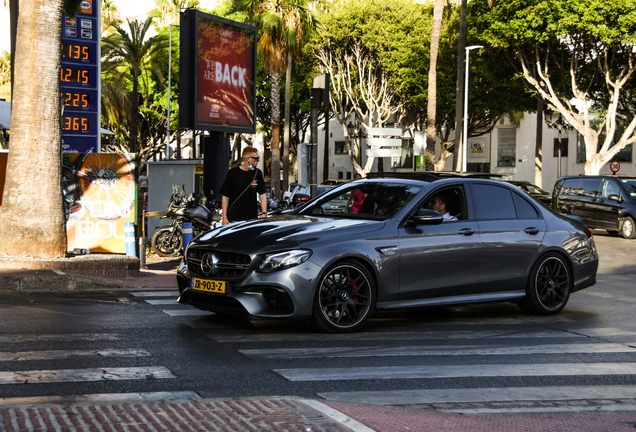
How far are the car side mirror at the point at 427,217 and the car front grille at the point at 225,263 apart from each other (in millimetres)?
1769

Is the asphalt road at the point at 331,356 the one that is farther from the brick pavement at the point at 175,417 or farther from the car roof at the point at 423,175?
the car roof at the point at 423,175

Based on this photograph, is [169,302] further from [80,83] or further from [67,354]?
[80,83]

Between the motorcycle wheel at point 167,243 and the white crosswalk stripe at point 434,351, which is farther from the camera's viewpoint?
the motorcycle wheel at point 167,243

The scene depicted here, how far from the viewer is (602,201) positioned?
23016mm

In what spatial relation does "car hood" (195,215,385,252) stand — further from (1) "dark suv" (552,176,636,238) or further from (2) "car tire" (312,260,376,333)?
(1) "dark suv" (552,176,636,238)

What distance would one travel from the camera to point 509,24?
107ft

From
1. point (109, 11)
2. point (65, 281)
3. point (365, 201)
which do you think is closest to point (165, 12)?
point (109, 11)

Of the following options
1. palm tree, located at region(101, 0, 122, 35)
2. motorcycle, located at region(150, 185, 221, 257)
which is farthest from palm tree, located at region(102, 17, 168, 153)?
motorcycle, located at region(150, 185, 221, 257)

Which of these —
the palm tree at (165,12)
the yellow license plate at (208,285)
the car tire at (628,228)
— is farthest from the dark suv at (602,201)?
the palm tree at (165,12)

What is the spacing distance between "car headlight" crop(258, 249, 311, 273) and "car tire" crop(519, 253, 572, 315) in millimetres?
3006

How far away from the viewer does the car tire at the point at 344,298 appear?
6980 mm

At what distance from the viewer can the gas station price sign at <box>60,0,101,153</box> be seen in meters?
18.4

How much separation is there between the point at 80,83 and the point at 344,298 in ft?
43.6

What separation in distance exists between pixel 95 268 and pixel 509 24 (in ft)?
84.3
